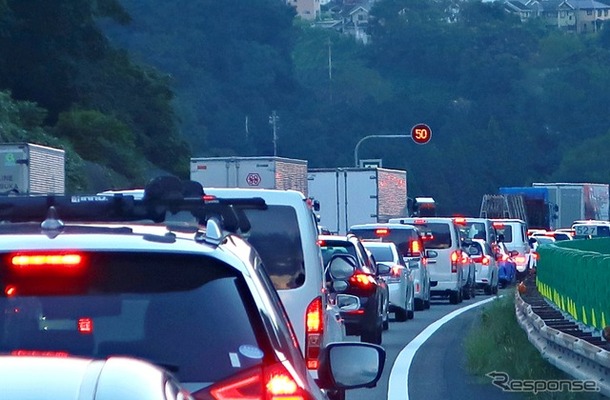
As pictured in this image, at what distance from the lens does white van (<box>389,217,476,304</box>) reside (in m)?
34.5

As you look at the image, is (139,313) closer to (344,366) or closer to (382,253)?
(344,366)

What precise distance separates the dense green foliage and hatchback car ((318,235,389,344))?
6702cm

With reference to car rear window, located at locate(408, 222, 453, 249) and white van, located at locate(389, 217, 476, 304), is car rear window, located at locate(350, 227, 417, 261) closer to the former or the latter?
white van, located at locate(389, 217, 476, 304)

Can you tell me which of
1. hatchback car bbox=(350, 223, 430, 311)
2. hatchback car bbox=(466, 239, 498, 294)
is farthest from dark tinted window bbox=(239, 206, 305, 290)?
hatchback car bbox=(466, 239, 498, 294)

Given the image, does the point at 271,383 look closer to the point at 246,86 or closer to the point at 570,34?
the point at 246,86

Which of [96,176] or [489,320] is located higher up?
[96,176]

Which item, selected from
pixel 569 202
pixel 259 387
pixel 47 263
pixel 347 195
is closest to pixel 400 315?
pixel 347 195

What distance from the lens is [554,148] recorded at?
479 ft

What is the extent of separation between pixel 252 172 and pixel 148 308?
99.4 feet

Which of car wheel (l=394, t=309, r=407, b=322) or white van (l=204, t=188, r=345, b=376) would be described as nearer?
white van (l=204, t=188, r=345, b=376)

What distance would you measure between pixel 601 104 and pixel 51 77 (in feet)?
335

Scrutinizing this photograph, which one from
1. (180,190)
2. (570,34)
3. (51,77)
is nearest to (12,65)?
(51,77)

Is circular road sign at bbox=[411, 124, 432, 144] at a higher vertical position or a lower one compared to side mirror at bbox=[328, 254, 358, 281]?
higher

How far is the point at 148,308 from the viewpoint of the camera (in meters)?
4.94
